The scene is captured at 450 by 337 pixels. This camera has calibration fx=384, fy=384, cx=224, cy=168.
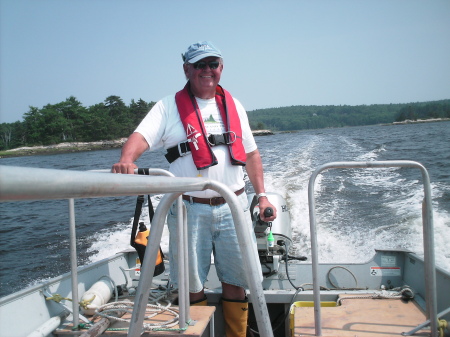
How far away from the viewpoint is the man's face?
7.48 ft

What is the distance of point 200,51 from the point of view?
2.25 m

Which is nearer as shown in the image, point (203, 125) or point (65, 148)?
point (203, 125)

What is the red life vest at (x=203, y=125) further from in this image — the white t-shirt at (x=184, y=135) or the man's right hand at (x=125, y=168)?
the man's right hand at (x=125, y=168)

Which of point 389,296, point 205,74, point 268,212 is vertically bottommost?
point 389,296

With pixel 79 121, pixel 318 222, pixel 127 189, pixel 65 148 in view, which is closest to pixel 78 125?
pixel 79 121

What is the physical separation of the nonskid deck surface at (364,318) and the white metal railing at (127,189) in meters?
1.17

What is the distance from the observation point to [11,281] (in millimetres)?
5910

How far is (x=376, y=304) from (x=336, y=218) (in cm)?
487

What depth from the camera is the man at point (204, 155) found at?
2232 mm

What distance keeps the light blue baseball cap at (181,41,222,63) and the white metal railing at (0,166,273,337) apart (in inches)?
45.6

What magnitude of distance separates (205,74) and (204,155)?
0.49 meters

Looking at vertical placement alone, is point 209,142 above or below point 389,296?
above

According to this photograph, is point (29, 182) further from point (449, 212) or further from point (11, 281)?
point (449, 212)

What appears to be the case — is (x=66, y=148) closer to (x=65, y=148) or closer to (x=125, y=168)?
(x=65, y=148)
